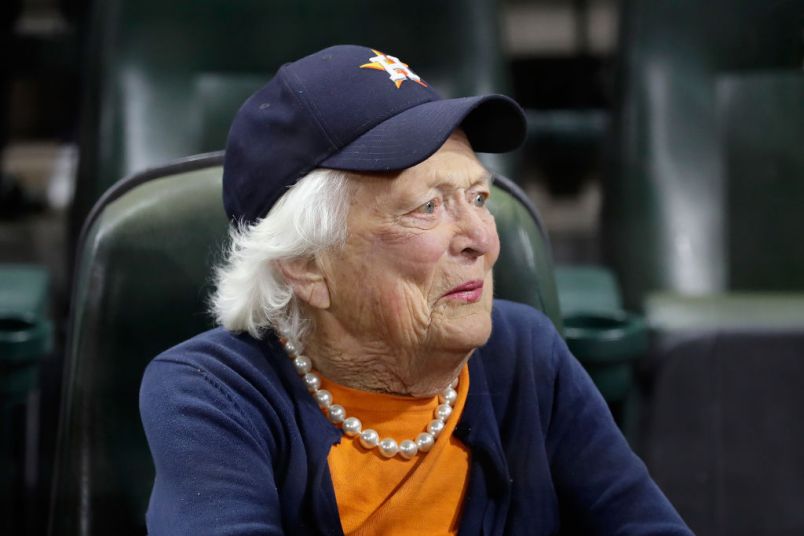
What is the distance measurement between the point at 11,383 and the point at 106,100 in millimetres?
794

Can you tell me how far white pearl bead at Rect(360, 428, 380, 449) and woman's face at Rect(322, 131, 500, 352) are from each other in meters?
0.09

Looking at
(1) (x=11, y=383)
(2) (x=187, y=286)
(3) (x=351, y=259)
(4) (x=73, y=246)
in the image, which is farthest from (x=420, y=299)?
(4) (x=73, y=246)

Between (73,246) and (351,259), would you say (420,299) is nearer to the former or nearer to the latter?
(351,259)

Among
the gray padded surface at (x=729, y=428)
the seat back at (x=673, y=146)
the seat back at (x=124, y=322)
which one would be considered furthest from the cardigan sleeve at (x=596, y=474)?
the seat back at (x=673, y=146)

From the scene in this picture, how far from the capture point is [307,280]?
1103 millimetres

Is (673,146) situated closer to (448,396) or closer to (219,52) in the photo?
(219,52)

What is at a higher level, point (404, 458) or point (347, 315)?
point (347, 315)

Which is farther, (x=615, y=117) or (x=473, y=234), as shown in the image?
(x=615, y=117)

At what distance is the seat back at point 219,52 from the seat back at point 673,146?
0.95 feet

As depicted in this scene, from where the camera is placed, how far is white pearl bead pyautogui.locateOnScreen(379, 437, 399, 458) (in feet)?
3.55

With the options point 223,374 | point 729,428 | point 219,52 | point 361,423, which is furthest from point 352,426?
point 219,52

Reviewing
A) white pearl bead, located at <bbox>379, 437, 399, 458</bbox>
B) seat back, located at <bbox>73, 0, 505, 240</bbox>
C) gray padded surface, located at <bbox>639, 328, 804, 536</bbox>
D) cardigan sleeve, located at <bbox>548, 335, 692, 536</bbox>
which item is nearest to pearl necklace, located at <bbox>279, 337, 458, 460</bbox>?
white pearl bead, located at <bbox>379, 437, 399, 458</bbox>

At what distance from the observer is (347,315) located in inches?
43.1

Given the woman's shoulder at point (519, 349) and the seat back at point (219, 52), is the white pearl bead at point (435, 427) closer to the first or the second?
the woman's shoulder at point (519, 349)
